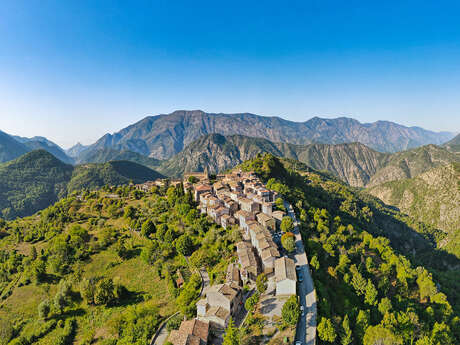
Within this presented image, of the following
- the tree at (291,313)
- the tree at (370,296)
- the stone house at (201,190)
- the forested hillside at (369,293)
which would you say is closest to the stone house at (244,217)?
the forested hillside at (369,293)

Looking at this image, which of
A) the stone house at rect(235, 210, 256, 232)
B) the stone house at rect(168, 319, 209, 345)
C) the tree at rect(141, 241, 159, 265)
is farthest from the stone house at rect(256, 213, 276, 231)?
the tree at rect(141, 241, 159, 265)

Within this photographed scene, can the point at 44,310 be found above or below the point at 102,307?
below

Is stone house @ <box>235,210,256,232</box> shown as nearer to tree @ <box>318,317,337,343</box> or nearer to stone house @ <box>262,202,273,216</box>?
stone house @ <box>262,202,273,216</box>

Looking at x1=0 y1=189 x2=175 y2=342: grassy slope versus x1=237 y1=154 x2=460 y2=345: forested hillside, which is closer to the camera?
x1=237 y1=154 x2=460 y2=345: forested hillside

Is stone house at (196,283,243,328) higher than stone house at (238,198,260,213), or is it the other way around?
stone house at (238,198,260,213)

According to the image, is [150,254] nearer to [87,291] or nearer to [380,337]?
[87,291]

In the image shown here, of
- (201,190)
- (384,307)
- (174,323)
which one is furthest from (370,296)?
(201,190)

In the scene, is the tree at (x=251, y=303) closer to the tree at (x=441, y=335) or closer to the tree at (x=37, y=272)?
the tree at (x=441, y=335)
